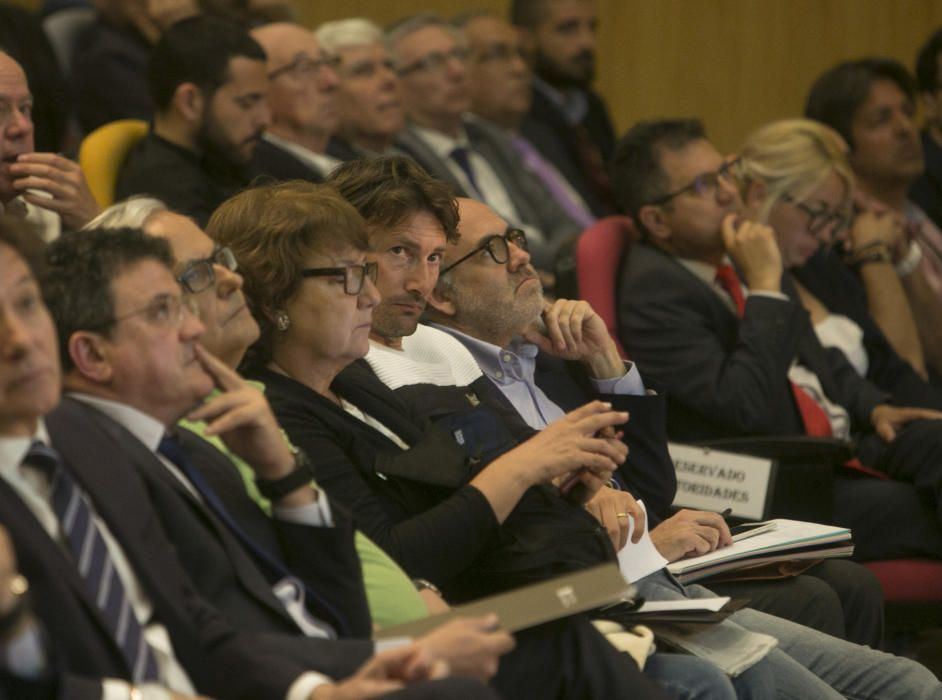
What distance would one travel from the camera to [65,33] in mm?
5109

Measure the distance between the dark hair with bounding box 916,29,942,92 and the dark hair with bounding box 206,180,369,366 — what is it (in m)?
3.83

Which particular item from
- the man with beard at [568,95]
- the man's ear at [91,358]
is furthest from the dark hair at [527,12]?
the man's ear at [91,358]

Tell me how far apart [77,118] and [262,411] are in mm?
3252

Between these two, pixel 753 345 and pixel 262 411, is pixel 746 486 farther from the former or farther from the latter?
pixel 262 411

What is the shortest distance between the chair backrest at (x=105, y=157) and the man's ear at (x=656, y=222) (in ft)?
4.41

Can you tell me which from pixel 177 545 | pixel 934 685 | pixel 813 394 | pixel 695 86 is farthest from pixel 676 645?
pixel 695 86

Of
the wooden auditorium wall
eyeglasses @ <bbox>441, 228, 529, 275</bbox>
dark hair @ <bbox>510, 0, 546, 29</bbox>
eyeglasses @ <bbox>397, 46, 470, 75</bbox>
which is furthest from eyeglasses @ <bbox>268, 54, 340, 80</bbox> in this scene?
the wooden auditorium wall

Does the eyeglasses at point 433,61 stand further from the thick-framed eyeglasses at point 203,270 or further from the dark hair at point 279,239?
the thick-framed eyeglasses at point 203,270

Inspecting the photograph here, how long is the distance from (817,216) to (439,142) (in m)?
1.68

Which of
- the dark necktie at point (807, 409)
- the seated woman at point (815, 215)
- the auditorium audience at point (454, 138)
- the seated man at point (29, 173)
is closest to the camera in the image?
the seated man at point (29, 173)

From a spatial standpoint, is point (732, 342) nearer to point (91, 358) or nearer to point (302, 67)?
point (302, 67)

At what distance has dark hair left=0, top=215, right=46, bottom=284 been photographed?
1778 mm

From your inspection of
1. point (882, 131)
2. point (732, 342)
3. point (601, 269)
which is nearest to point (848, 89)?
point (882, 131)

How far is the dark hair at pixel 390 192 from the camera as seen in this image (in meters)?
2.78
